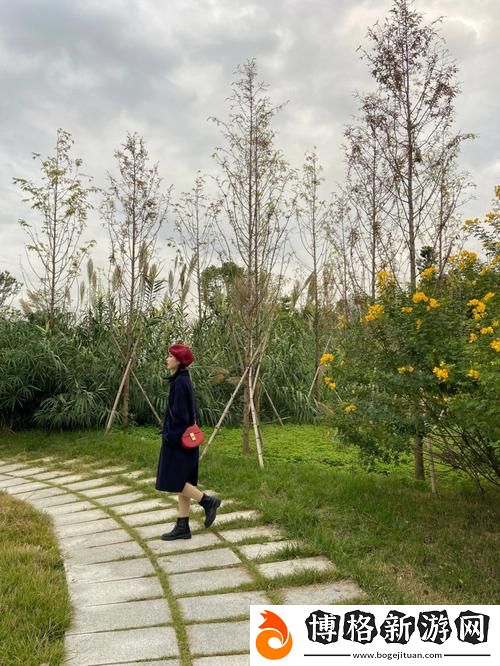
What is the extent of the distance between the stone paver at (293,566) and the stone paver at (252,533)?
431mm

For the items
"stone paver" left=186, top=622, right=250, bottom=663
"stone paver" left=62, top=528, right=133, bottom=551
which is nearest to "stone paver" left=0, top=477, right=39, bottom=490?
"stone paver" left=62, top=528, right=133, bottom=551

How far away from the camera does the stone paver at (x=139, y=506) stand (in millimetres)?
4410

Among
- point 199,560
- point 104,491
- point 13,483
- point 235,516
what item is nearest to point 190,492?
point 235,516

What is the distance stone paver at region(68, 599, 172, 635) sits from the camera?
248cm

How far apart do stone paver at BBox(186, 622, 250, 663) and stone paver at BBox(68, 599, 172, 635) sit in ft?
0.62

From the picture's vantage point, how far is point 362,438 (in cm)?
434

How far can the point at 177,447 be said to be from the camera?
12.8 ft

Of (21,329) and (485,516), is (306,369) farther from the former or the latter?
(485,516)

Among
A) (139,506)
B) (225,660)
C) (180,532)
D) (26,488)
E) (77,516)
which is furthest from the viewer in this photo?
(26,488)

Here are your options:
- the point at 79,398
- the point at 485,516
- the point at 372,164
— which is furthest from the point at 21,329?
the point at 485,516

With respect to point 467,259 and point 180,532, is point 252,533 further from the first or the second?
point 467,259

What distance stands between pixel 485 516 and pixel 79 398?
5801 mm

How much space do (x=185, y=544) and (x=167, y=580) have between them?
0.60 metres

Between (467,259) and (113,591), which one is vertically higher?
(467,259)
